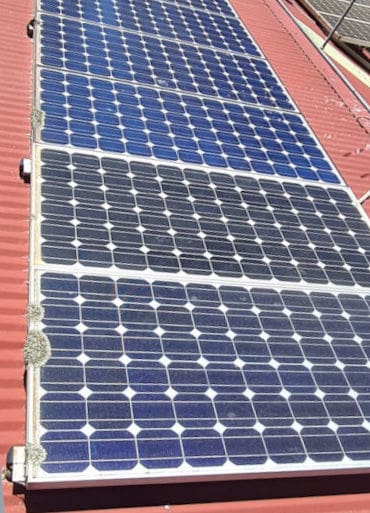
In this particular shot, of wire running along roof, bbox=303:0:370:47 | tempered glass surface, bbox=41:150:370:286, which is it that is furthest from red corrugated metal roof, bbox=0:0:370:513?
wire running along roof, bbox=303:0:370:47

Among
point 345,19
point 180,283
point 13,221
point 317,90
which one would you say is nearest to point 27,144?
point 13,221

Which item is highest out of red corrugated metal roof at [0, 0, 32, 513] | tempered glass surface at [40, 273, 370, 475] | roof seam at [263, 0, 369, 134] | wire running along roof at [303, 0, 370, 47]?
wire running along roof at [303, 0, 370, 47]

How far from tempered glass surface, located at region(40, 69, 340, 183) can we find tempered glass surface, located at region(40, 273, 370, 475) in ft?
11.0

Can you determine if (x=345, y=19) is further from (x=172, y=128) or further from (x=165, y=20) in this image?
(x=172, y=128)

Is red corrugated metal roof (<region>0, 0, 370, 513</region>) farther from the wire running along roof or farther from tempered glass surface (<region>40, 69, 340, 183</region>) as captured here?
the wire running along roof

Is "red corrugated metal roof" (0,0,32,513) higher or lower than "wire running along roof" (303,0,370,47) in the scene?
lower

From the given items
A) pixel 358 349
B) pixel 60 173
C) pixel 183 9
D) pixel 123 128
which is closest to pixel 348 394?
pixel 358 349

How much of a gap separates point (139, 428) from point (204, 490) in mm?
1280

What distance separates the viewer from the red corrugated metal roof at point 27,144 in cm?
659

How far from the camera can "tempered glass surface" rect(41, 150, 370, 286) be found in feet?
25.8

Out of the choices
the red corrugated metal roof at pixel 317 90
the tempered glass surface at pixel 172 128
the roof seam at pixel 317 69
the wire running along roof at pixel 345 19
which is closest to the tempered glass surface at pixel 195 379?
the tempered glass surface at pixel 172 128

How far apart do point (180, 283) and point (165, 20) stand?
10.0 meters

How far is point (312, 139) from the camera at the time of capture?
482 inches

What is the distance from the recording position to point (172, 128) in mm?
→ 10758
